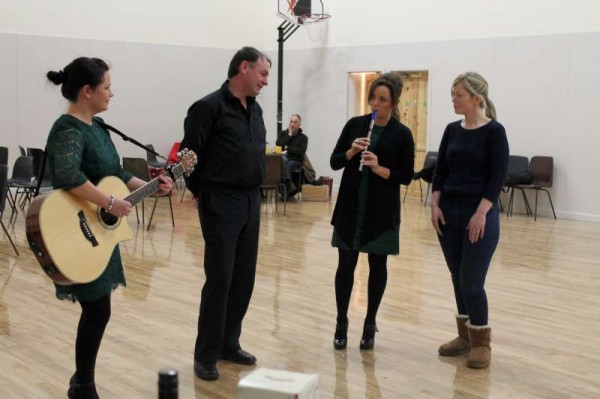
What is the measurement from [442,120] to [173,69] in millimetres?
5000

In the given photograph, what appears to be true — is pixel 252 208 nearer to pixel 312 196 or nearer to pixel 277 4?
pixel 312 196

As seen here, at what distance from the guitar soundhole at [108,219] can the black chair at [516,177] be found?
7973 millimetres

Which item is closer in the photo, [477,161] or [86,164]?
[86,164]

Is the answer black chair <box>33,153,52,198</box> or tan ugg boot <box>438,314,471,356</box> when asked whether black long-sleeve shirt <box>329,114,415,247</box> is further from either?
black chair <box>33,153,52,198</box>

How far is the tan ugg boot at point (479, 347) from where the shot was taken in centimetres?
388

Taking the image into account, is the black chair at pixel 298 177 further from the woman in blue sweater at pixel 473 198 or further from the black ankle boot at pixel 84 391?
the black ankle boot at pixel 84 391

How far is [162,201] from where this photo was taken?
11.4 m

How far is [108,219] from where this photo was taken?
10.1ft

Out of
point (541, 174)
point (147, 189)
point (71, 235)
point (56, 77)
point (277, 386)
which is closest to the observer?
point (277, 386)

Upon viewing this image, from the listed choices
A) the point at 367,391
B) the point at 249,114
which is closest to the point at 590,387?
the point at 367,391

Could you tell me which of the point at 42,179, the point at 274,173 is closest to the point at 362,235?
the point at 42,179

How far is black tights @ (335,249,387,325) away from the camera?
4.12 meters

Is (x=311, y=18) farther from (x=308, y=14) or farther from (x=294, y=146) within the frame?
(x=294, y=146)

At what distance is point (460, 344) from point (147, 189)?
1.94m
